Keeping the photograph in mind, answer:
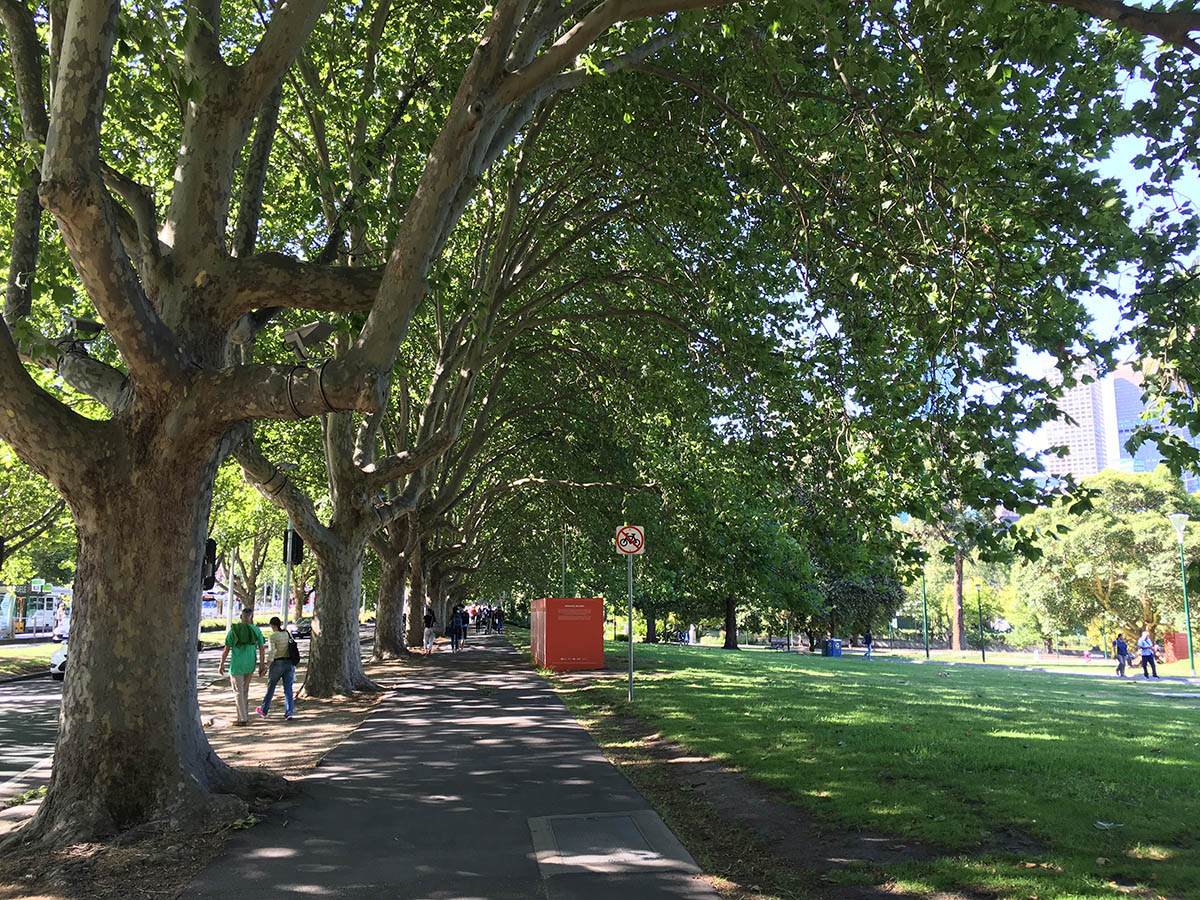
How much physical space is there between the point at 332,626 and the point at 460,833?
10016 mm

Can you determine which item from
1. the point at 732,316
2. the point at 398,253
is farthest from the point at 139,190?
the point at 732,316

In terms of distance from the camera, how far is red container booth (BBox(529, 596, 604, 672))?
883 inches

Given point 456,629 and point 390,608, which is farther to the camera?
point 456,629

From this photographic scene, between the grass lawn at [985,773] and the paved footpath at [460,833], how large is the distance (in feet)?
4.78

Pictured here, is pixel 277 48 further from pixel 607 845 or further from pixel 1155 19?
pixel 607 845

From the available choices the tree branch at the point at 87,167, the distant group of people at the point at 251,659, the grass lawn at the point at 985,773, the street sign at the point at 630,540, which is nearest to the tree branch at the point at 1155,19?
the grass lawn at the point at 985,773

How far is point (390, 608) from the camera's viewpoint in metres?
24.9

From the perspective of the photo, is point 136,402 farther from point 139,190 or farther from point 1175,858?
point 1175,858

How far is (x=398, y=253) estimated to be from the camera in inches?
234

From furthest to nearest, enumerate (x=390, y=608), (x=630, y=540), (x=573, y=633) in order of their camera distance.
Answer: (x=390, y=608)
(x=573, y=633)
(x=630, y=540)

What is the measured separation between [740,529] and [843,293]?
6850 millimetres

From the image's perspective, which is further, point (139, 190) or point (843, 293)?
point (843, 293)

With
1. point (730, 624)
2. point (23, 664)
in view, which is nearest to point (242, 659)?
point (23, 664)

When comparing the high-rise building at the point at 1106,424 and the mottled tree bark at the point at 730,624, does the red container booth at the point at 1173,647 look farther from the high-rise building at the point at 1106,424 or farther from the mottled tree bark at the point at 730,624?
the mottled tree bark at the point at 730,624
